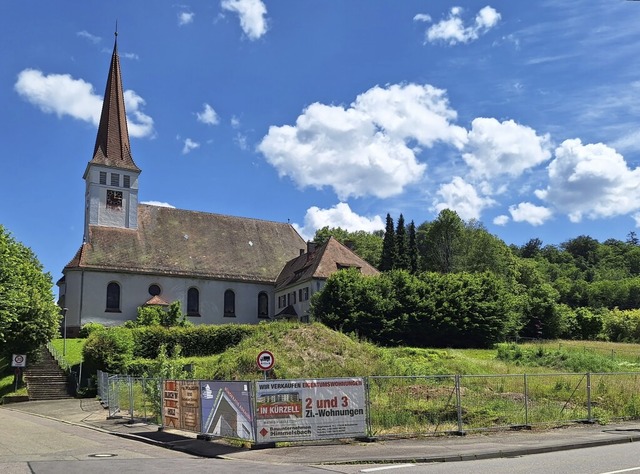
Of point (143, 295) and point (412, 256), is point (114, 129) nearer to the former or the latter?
point (143, 295)

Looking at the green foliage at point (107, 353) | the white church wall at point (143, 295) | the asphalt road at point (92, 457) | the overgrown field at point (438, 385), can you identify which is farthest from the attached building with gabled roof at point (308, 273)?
the asphalt road at point (92, 457)

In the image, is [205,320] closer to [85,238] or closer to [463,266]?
[85,238]

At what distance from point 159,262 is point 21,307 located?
2566 centimetres

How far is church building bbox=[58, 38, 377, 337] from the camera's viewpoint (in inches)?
2335

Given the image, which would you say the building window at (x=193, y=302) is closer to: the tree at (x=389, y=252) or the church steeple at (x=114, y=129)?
the church steeple at (x=114, y=129)

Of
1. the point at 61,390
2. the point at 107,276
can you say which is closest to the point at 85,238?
the point at 107,276

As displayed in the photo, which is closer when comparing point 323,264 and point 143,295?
point 323,264

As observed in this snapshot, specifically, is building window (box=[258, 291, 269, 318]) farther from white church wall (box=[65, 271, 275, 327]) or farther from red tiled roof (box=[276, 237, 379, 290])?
red tiled roof (box=[276, 237, 379, 290])

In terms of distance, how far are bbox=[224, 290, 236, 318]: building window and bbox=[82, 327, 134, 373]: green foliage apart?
2627 cm

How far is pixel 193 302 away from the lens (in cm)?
6519

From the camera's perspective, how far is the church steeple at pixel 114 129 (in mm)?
65938

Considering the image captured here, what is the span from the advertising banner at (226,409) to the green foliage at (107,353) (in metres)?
23.7

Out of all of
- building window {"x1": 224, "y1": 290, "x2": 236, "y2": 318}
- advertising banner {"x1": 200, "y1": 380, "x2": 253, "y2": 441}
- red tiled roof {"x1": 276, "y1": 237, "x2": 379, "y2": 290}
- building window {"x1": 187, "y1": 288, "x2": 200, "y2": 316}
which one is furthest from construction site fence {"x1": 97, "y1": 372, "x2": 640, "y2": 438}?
building window {"x1": 224, "y1": 290, "x2": 236, "y2": 318}

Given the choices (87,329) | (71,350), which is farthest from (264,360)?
(87,329)
